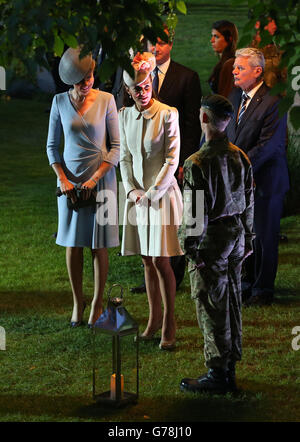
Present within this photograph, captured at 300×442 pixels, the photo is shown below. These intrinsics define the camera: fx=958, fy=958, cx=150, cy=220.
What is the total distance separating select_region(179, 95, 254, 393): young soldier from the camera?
5906 millimetres

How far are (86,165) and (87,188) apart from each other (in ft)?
0.66

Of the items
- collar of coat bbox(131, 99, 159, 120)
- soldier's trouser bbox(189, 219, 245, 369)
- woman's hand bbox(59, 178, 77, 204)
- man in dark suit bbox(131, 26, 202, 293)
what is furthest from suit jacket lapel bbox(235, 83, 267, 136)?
soldier's trouser bbox(189, 219, 245, 369)

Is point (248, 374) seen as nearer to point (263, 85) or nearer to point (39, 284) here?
point (263, 85)

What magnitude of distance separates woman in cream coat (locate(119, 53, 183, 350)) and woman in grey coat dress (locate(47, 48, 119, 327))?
259mm

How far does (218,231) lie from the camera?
5.99 metres

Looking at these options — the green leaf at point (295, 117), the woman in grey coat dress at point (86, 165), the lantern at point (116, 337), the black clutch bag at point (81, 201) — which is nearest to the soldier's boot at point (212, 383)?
the lantern at point (116, 337)

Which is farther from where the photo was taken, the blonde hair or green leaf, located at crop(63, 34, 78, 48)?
the blonde hair

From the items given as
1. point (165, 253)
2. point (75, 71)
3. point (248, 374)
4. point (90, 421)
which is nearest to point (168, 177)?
point (165, 253)

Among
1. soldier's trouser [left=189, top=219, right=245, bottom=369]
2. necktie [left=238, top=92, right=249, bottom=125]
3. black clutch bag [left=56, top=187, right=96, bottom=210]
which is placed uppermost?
necktie [left=238, top=92, right=249, bottom=125]

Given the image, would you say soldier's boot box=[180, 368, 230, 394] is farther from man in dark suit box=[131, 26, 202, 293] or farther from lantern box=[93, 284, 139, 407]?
man in dark suit box=[131, 26, 202, 293]

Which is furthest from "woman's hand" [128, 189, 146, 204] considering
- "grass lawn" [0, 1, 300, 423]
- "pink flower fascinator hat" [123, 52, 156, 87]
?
"grass lawn" [0, 1, 300, 423]

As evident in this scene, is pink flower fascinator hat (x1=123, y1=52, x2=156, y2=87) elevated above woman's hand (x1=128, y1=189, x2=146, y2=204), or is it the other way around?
pink flower fascinator hat (x1=123, y1=52, x2=156, y2=87)

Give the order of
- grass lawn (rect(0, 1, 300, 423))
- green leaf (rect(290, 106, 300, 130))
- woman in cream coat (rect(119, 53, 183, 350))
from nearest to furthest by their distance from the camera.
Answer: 1. green leaf (rect(290, 106, 300, 130))
2. grass lawn (rect(0, 1, 300, 423))
3. woman in cream coat (rect(119, 53, 183, 350))

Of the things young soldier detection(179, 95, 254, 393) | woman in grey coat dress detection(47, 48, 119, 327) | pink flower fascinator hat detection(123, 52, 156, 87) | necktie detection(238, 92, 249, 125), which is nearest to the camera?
young soldier detection(179, 95, 254, 393)
